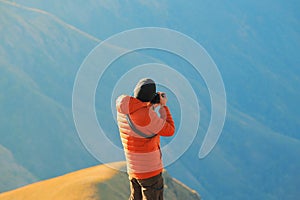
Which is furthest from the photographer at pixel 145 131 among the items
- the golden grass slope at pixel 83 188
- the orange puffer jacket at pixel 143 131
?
the golden grass slope at pixel 83 188

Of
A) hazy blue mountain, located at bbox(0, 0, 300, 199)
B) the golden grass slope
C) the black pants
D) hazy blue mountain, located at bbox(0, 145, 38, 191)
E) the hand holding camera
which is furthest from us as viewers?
hazy blue mountain, located at bbox(0, 0, 300, 199)

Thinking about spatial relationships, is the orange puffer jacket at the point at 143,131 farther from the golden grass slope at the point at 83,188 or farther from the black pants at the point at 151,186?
the golden grass slope at the point at 83,188

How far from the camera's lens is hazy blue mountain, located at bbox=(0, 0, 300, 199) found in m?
49.5

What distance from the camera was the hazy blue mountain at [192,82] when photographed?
49500 millimetres

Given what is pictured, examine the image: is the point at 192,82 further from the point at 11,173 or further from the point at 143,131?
the point at 143,131

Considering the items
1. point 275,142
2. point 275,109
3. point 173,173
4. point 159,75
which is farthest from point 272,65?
point 159,75

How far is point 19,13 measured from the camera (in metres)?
58.8

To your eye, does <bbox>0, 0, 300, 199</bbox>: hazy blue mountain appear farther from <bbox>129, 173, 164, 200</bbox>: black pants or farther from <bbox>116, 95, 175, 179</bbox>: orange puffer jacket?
<bbox>116, 95, 175, 179</bbox>: orange puffer jacket

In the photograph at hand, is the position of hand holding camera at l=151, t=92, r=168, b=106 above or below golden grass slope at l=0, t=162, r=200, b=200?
above

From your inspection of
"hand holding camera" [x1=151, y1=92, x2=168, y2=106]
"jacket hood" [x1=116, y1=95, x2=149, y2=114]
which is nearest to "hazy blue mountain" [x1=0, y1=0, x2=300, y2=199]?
"hand holding camera" [x1=151, y1=92, x2=168, y2=106]

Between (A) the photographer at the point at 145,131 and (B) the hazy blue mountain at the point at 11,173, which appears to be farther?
(B) the hazy blue mountain at the point at 11,173

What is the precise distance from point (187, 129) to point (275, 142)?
75125 millimetres

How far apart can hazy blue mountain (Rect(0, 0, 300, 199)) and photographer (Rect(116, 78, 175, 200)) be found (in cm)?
1401

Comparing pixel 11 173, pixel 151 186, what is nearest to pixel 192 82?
pixel 11 173
